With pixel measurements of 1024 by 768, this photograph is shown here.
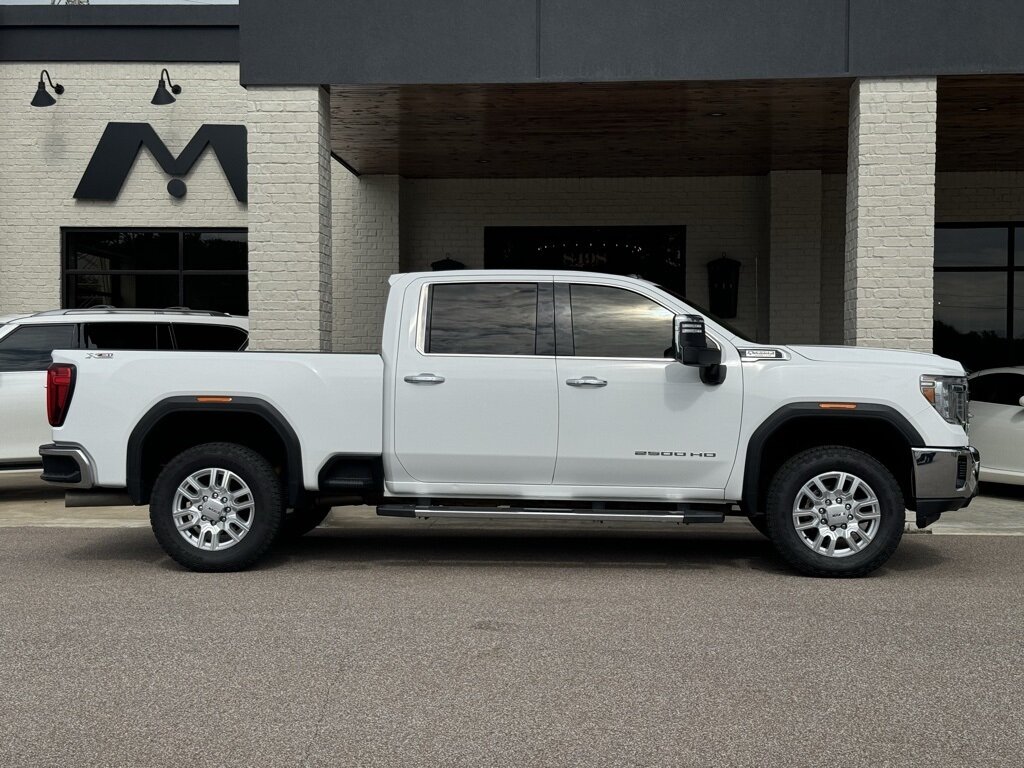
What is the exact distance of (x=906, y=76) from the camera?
10.8 meters

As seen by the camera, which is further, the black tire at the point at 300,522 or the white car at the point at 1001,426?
Result: the white car at the point at 1001,426

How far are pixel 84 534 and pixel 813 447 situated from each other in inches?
241

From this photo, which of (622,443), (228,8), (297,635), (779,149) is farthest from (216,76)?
(297,635)

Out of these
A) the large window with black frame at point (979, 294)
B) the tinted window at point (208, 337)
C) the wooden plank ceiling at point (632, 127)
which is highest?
the wooden plank ceiling at point (632, 127)

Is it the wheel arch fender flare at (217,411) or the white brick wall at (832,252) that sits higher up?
the white brick wall at (832,252)

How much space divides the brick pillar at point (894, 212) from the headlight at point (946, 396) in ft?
9.80

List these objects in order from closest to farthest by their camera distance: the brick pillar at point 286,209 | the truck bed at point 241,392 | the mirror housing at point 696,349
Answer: the mirror housing at point 696,349
the truck bed at point 241,392
the brick pillar at point 286,209

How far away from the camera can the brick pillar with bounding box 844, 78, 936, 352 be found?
425 inches

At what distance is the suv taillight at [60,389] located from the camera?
8.02 metres

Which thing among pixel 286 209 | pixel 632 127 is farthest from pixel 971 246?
pixel 286 209

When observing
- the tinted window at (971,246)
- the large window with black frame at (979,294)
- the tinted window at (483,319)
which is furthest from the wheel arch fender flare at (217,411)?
the tinted window at (971,246)

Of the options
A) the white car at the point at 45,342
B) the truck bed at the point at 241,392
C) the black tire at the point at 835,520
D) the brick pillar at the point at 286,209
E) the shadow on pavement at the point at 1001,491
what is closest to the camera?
the black tire at the point at 835,520

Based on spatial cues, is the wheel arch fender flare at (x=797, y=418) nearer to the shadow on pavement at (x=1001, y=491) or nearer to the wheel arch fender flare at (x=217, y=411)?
the wheel arch fender flare at (x=217, y=411)

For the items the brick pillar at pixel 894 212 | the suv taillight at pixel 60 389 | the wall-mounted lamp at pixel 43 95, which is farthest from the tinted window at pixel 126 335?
the brick pillar at pixel 894 212
